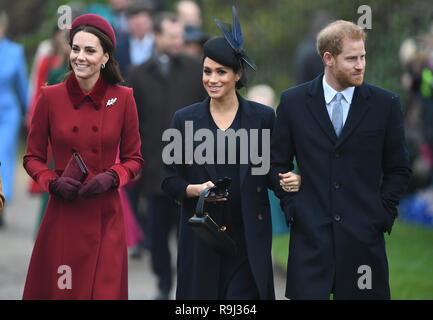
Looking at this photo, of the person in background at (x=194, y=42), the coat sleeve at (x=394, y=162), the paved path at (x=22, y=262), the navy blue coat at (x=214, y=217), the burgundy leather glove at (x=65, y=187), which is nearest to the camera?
the burgundy leather glove at (x=65, y=187)

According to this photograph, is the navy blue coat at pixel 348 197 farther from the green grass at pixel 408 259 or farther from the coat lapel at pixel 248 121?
the green grass at pixel 408 259

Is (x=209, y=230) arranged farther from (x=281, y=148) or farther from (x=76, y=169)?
(x=76, y=169)

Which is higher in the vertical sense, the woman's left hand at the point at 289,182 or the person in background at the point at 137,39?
the person in background at the point at 137,39

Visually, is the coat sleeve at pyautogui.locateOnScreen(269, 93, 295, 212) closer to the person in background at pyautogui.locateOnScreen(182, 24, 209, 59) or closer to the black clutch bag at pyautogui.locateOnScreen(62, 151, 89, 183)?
the black clutch bag at pyautogui.locateOnScreen(62, 151, 89, 183)

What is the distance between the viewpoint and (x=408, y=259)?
9805mm

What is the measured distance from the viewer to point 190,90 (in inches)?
342

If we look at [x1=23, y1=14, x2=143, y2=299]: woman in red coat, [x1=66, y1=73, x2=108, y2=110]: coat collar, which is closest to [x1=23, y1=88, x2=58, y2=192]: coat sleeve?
[x1=23, y1=14, x2=143, y2=299]: woman in red coat

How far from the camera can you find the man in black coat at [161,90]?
28.5 feet

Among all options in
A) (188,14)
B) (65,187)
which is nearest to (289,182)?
(65,187)

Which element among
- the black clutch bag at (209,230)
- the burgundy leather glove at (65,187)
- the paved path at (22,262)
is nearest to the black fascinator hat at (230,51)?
the black clutch bag at (209,230)

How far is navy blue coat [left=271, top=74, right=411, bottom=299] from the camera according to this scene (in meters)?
5.52

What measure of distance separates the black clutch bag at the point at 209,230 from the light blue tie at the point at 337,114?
0.81m

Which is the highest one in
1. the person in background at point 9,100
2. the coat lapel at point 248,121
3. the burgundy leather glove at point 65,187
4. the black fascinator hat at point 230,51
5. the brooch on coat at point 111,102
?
the person in background at point 9,100

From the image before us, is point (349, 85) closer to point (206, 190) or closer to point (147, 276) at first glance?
point (206, 190)
